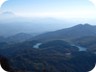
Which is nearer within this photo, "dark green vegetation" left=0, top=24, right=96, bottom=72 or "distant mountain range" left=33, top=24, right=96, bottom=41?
"dark green vegetation" left=0, top=24, right=96, bottom=72

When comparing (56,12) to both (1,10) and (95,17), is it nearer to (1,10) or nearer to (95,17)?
(95,17)

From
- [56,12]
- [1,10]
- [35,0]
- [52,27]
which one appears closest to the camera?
[1,10]

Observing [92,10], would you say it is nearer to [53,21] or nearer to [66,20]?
[66,20]

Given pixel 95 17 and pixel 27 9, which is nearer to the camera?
pixel 95 17

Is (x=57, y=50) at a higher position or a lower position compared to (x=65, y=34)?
lower

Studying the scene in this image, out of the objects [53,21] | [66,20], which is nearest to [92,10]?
[66,20]

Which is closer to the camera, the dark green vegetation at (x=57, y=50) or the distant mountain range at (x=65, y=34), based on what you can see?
the dark green vegetation at (x=57, y=50)

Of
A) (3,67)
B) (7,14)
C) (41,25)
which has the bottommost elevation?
(3,67)

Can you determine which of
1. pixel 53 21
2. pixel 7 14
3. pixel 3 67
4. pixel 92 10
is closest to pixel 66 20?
pixel 53 21

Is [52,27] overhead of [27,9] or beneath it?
beneath

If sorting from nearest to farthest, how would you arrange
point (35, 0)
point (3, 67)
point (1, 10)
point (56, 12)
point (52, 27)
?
point (3, 67) < point (1, 10) < point (35, 0) < point (56, 12) < point (52, 27)
